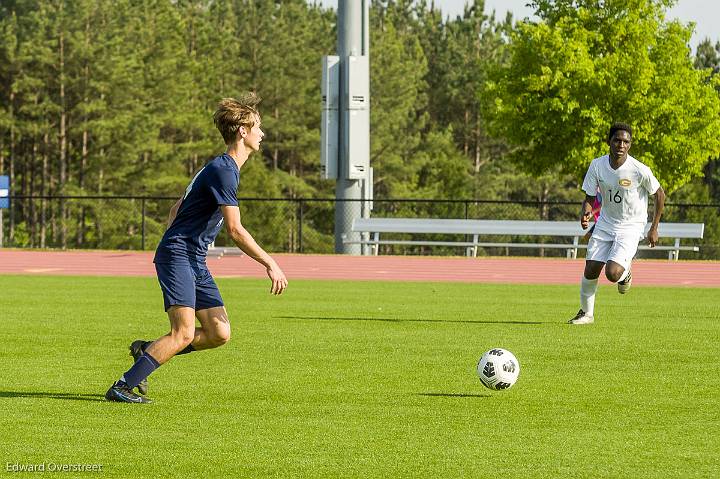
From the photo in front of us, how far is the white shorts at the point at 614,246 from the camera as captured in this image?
14852 millimetres

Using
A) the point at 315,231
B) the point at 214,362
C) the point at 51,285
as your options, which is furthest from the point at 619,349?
the point at 315,231

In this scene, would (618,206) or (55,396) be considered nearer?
(55,396)

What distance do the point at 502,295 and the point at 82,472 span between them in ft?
48.6

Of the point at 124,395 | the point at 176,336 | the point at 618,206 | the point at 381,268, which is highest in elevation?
the point at 618,206

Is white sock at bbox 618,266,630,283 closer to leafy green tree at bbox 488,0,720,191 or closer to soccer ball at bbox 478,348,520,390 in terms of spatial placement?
soccer ball at bbox 478,348,520,390

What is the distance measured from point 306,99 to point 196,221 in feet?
267

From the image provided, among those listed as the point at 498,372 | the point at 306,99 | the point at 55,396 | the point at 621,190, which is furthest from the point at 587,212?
the point at 306,99

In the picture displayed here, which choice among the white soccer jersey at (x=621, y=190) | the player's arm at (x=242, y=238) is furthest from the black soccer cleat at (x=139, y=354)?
the white soccer jersey at (x=621, y=190)

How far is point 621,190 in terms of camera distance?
14.8 m

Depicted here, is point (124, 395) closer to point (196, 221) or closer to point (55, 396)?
point (55, 396)

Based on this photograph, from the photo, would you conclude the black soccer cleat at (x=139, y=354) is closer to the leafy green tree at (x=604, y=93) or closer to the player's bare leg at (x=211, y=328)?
the player's bare leg at (x=211, y=328)

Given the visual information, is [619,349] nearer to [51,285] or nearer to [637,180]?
[637,180]

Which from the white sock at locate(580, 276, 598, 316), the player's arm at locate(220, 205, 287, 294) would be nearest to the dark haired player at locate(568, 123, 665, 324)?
the white sock at locate(580, 276, 598, 316)

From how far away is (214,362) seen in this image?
37.4 ft
